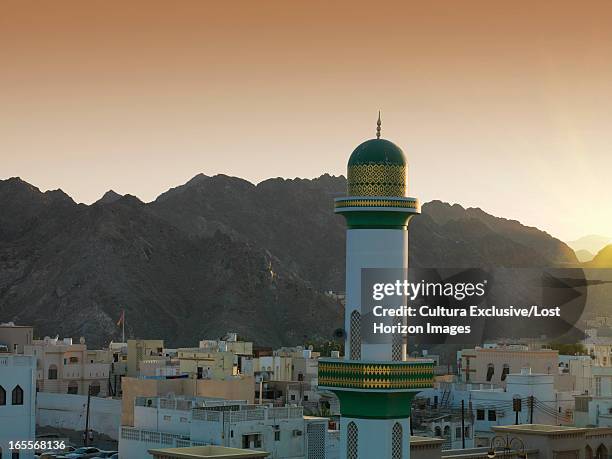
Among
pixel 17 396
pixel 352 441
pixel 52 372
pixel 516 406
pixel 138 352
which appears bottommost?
pixel 516 406

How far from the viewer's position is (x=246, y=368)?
252 feet

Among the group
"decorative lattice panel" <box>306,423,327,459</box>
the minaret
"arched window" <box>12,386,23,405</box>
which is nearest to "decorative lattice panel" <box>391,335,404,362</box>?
the minaret

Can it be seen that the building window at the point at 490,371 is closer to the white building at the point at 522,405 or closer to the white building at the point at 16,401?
the white building at the point at 522,405

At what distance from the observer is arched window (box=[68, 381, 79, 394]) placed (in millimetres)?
79312

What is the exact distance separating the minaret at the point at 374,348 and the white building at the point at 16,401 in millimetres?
30819

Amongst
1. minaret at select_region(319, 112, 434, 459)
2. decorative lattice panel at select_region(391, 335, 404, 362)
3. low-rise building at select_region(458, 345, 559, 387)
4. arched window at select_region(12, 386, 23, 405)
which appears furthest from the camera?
low-rise building at select_region(458, 345, 559, 387)

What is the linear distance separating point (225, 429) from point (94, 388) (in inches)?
1684

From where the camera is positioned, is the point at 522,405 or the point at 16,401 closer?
the point at 16,401

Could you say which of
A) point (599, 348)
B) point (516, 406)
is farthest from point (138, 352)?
point (516, 406)

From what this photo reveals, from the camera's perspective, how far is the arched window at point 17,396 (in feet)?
150

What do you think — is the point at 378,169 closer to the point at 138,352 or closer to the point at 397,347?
the point at 397,347

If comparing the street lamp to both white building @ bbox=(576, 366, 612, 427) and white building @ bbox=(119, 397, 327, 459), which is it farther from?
white building @ bbox=(576, 366, 612, 427)

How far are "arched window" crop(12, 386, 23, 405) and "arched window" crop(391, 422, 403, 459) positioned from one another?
31661mm

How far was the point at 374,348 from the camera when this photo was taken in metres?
16.6
